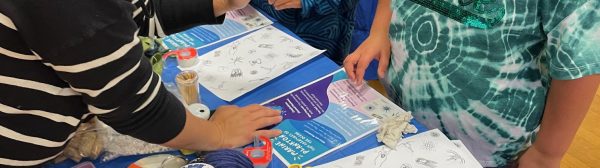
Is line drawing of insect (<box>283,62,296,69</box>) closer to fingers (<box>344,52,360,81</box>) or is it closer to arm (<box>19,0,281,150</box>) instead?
fingers (<box>344,52,360,81</box>)

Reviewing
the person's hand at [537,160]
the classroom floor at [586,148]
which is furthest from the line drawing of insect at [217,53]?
the classroom floor at [586,148]

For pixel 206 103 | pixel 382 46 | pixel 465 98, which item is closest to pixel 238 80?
pixel 206 103

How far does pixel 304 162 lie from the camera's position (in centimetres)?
83

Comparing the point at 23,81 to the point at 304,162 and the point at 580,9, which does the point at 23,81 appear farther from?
the point at 580,9

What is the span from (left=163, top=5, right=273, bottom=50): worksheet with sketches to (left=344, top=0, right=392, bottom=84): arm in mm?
286

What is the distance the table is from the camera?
0.83 m

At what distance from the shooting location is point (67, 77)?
57 centimetres

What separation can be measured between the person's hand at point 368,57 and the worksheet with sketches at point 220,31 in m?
0.29

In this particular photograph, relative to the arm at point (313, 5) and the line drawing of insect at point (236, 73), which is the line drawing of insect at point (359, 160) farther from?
the arm at point (313, 5)

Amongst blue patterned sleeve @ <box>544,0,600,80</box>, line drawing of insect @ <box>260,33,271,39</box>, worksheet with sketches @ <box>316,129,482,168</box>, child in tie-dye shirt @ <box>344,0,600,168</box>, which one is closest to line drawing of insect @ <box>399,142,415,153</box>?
worksheet with sketches @ <box>316,129,482,168</box>

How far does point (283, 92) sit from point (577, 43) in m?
0.53

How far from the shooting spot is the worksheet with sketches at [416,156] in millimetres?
801

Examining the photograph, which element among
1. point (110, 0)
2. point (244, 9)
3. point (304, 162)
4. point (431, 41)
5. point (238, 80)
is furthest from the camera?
point (244, 9)

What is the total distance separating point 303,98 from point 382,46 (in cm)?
23
